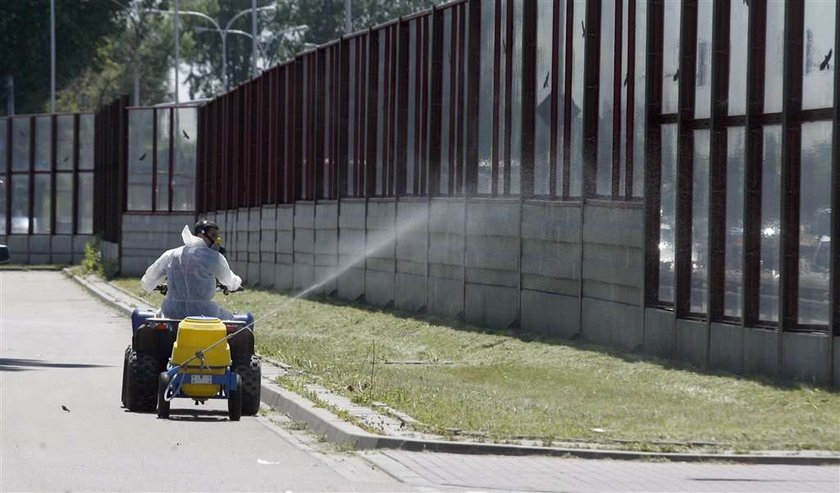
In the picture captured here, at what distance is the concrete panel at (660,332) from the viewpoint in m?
19.7

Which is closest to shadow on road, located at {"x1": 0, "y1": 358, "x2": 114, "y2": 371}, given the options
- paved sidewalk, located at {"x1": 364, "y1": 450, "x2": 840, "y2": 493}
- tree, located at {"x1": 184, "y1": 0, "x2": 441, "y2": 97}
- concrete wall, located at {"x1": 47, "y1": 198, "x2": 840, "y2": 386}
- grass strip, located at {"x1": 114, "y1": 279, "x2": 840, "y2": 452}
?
grass strip, located at {"x1": 114, "y1": 279, "x2": 840, "y2": 452}

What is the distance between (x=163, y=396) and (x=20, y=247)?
47.0m

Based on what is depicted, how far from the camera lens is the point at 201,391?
1466cm

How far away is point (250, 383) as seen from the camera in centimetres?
1519

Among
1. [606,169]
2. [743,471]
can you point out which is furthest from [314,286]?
[743,471]

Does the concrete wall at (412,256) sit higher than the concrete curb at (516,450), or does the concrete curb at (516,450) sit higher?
the concrete wall at (412,256)

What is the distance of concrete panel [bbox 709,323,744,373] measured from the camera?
18203 mm

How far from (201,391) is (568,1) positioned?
10857 millimetres

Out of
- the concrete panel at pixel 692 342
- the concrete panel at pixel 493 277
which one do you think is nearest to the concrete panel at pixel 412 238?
the concrete panel at pixel 493 277

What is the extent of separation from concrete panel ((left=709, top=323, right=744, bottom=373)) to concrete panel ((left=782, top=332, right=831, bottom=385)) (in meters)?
0.80

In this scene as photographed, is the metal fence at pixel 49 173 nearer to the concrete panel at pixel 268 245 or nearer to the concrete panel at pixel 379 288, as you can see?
the concrete panel at pixel 268 245

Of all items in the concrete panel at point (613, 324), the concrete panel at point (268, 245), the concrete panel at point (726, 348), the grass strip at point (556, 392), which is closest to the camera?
the grass strip at point (556, 392)

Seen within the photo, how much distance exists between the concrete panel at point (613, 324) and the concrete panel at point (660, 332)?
167 mm

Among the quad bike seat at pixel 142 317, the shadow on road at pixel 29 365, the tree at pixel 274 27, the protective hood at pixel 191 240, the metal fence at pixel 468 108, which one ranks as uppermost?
the tree at pixel 274 27
